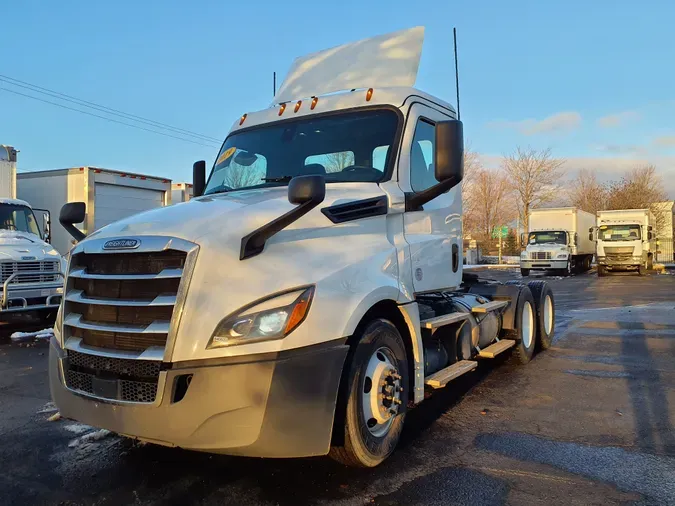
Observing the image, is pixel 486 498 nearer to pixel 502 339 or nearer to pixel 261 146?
pixel 261 146

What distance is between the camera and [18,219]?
37.1ft

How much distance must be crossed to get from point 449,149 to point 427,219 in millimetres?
849

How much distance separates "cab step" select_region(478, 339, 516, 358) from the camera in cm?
575

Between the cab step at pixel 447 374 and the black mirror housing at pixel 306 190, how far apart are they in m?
1.98

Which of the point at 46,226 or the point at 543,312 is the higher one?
the point at 46,226

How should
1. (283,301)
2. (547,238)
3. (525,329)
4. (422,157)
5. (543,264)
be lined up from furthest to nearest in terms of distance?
(547,238), (543,264), (525,329), (422,157), (283,301)

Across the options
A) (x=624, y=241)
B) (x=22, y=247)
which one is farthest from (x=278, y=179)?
(x=624, y=241)

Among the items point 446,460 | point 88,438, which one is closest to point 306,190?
point 446,460

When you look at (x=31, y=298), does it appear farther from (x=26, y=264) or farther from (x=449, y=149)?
(x=449, y=149)

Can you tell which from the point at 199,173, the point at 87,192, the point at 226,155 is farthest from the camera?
the point at 87,192

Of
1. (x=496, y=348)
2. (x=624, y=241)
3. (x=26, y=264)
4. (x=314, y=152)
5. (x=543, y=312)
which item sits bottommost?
(x=496, y=348)

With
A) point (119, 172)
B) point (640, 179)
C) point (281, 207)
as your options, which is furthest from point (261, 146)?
point (640, 179)

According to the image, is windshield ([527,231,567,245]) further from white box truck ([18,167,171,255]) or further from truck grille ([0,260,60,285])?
truck grille ([0,260,60,285])

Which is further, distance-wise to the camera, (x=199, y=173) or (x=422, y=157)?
(x=199, y=173)
